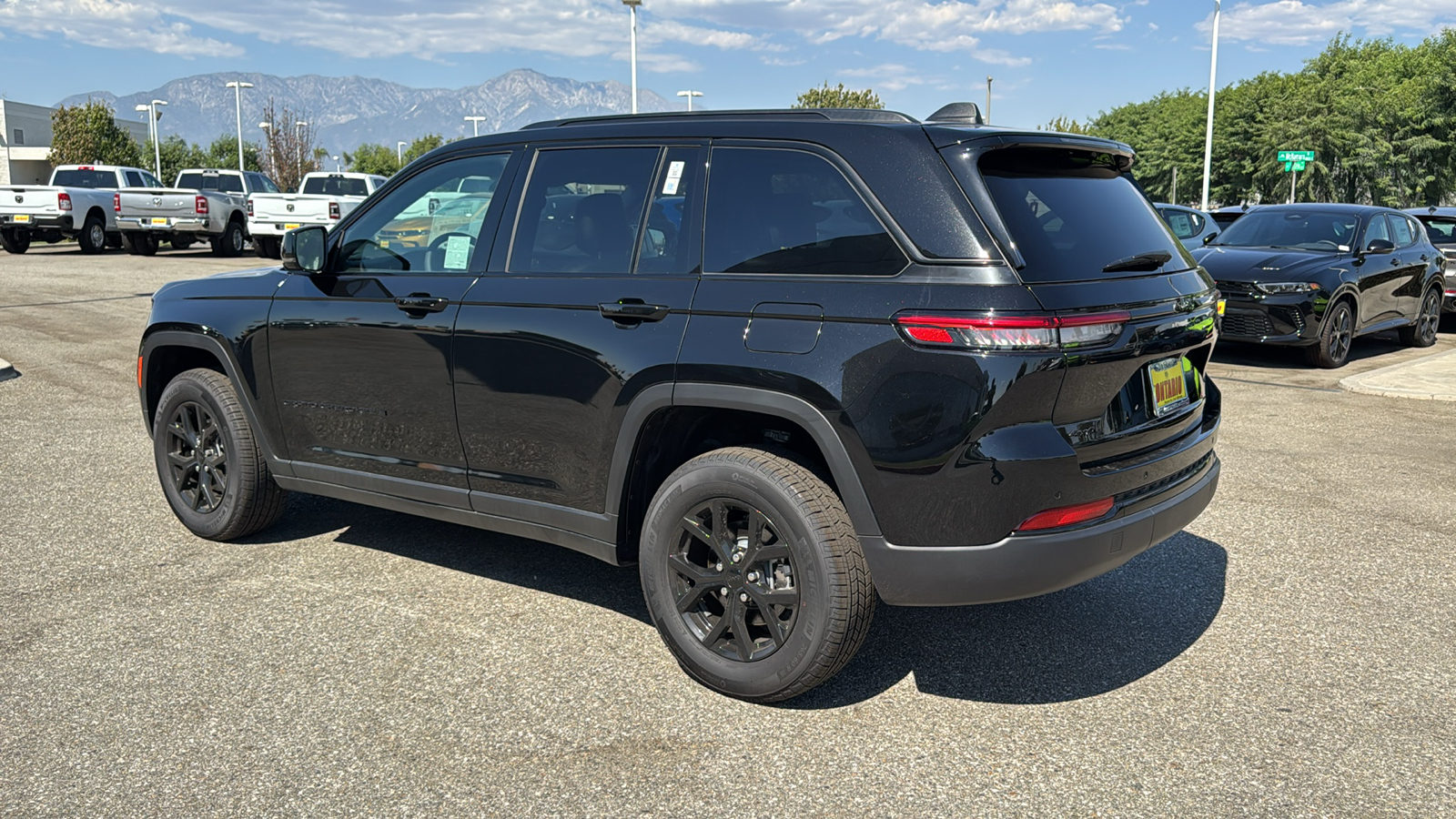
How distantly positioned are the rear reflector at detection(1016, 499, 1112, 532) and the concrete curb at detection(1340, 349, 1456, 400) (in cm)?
776

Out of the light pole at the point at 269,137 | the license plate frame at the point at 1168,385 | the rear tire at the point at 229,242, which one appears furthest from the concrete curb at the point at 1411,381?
the light pole at the point at 269,137

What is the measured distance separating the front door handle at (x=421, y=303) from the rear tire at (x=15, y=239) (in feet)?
A: 85.3

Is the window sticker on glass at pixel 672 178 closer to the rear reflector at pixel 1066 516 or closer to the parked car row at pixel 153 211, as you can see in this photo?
the rear reflector at pixel 1066 516

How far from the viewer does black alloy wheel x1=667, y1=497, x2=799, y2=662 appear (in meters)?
3.54

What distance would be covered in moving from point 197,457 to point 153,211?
2258cm

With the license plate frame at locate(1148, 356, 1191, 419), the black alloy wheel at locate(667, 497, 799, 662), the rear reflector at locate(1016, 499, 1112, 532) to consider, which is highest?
the license plate frame at locate(1148, 356, 1191, 419)

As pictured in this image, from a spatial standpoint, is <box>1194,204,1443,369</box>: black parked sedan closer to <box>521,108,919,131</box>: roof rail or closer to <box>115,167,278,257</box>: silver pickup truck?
<box>521,108,919,131</box>: roof rail

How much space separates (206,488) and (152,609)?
990 millimetres

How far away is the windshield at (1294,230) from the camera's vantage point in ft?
39.1

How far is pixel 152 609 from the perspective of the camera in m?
4.38

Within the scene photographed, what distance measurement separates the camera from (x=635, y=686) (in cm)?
376

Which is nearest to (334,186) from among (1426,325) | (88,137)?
(1426,325)

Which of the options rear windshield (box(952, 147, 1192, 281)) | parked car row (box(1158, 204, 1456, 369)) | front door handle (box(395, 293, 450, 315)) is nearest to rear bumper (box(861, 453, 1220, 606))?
rear windshield (box(952, 147, 1192, 281))

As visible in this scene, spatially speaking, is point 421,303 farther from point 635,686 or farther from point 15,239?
point 15,239
